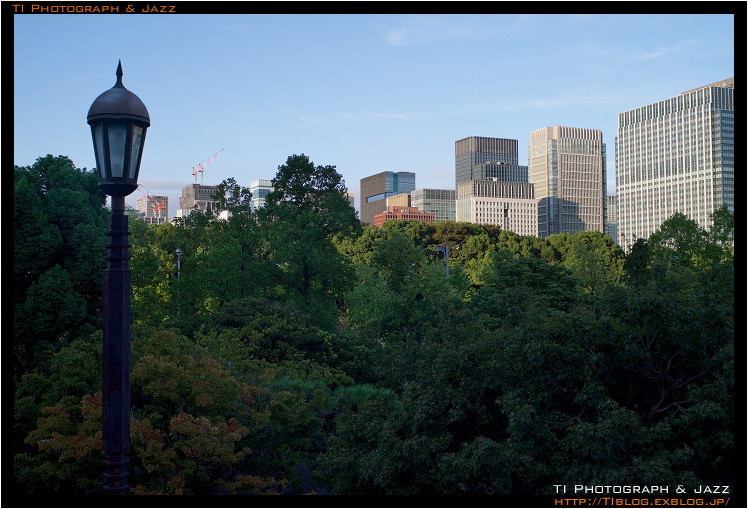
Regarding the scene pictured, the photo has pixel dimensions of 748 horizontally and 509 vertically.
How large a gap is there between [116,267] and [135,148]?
98cm

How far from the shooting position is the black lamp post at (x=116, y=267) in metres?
5.10

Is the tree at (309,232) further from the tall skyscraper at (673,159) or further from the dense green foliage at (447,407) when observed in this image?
the tall skyscraper at (673,159)

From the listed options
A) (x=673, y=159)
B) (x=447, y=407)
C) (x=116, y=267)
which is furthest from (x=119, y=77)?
(x=673, y=159)

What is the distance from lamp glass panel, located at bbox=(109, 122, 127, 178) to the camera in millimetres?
5188

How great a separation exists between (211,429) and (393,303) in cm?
2165

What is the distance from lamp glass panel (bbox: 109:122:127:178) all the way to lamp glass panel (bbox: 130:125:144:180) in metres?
0.07

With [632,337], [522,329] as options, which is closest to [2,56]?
[522,329]

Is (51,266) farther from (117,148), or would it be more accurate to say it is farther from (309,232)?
(117,148)

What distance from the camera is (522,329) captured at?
34.6 ft

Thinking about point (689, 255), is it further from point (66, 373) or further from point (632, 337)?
point (66, 373)

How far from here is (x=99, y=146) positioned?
5.23 metres

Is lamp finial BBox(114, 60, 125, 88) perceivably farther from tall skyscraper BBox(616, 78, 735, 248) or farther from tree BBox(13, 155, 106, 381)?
tall skyscraper BBox(616, 78, 735, 248)

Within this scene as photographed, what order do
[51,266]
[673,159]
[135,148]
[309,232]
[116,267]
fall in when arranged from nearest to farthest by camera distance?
[116,267]
[135,148]
[51,266]
[309,232]
[673,159]

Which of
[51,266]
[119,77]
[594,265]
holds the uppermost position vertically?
[119,77]
